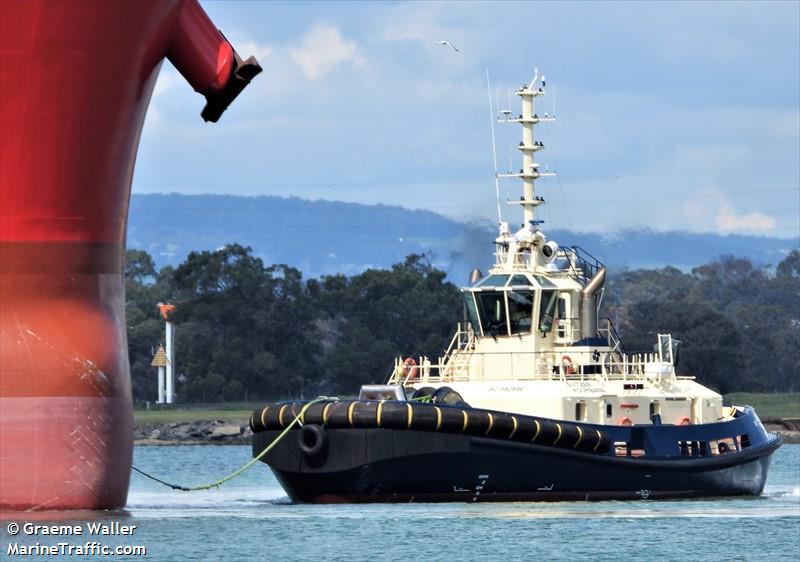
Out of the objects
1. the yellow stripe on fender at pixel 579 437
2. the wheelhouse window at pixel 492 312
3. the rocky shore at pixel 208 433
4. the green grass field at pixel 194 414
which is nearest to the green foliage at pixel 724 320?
the rocky shore at pixel 208 433

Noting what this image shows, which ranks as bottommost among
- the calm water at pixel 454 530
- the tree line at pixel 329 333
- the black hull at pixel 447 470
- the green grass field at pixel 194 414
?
the calm water at pixel 454 530

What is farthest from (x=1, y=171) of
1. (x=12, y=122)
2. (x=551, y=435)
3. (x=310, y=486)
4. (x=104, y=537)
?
(x=551, y=435)

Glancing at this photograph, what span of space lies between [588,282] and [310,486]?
714cm

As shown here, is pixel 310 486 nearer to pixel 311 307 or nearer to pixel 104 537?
pixel 104 537

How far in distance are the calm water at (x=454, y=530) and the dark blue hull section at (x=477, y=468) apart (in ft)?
0.99

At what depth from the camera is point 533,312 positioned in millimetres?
35656

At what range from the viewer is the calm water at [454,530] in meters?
26.7

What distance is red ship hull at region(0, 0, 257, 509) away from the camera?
2775 centimetres

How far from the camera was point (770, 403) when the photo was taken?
78.4 metres

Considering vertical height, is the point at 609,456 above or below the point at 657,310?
below

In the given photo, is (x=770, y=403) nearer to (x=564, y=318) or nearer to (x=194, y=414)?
(x=194, y=414)

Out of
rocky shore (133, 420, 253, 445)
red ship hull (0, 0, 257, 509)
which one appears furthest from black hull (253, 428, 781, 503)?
rocky shore (133, 420, 253, 445)

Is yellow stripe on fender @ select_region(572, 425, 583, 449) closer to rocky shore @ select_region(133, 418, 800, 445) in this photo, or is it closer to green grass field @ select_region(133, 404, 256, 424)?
rocky shore @ select_region(133, 418, 800, 445)

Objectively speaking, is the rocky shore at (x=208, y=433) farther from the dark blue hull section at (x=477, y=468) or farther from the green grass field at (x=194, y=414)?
the dark blue hull section at (x=477, y=468)
